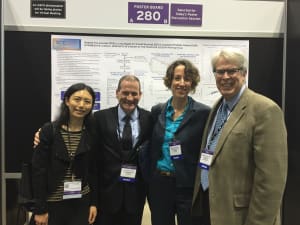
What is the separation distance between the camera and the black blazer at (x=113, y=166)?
2.27 meters

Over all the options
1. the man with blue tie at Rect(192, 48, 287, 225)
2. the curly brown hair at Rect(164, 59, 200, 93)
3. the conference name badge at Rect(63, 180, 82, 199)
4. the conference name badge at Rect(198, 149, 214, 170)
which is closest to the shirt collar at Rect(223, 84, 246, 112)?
the man with blue tie at Rect(192, 48, 287, 225)

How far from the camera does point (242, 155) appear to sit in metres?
1.74

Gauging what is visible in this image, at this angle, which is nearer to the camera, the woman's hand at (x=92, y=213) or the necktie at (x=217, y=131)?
the necktie at (x=217, y=131)

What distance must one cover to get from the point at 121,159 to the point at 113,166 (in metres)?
0.07

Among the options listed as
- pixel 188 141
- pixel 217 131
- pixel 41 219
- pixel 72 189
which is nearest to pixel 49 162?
pixel 72 189

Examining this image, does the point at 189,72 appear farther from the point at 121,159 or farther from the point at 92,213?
the point at 92,213

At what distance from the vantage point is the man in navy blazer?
227 centimetres

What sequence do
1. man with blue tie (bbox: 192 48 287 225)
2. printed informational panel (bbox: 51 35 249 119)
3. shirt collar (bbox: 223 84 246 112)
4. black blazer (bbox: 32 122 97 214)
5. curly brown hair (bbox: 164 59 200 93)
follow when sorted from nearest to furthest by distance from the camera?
man with blue tie (bbox: 192 48 287 225) < shirt collar (bbox: 223 84 246 112) < black blazer (bbox: 32 122 97 214) < curly brown hair (bbox: 164 59 200 93) < printed informational panel (bbox: 51 35 249 119)

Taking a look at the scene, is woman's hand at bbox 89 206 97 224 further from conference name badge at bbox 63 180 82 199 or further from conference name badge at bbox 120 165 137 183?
conference name badge at bbox 120 165 137 183

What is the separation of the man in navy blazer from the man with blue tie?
518 millimetres

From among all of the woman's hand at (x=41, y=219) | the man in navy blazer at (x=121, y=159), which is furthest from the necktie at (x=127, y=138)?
the woman's hand at (x=41, y=219)

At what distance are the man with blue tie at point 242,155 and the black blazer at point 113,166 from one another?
1.74 feet

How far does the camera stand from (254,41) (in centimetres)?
300

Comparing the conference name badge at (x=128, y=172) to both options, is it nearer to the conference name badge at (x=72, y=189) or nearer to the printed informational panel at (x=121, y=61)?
the conference name badge at (x=72, y=189)
